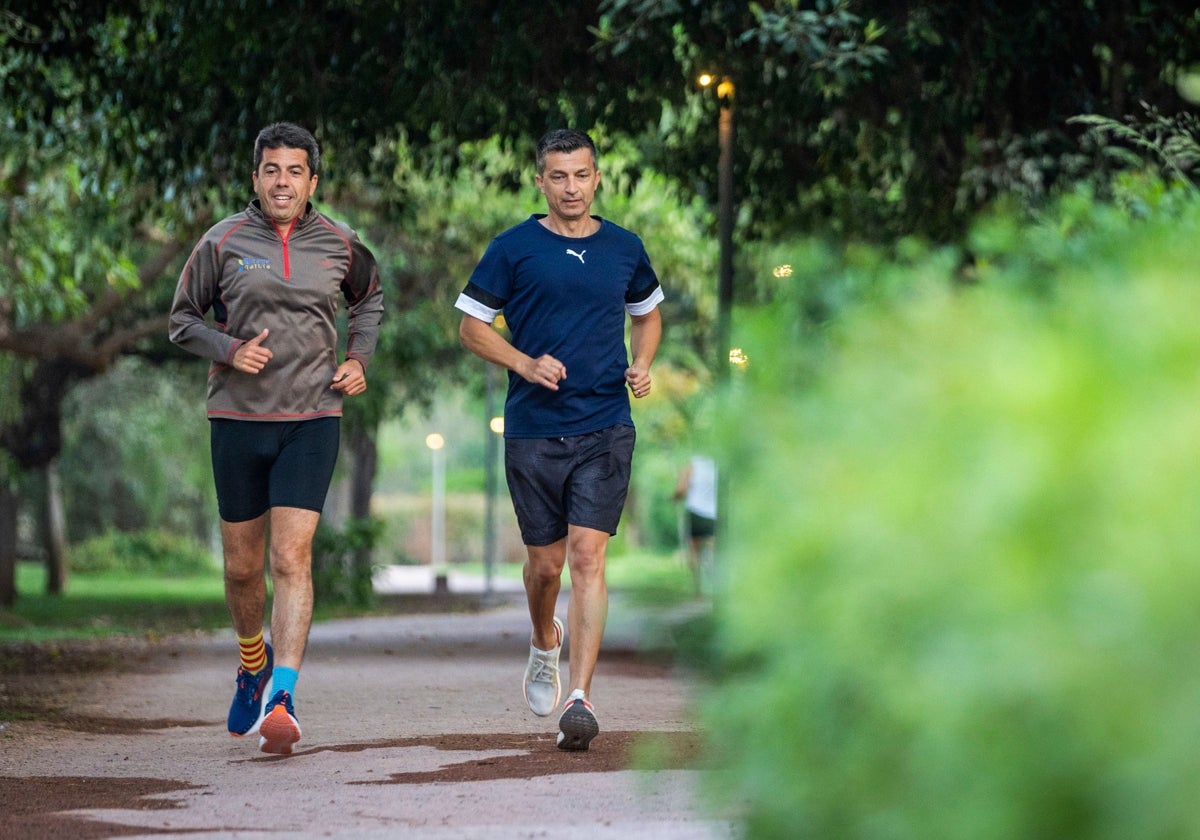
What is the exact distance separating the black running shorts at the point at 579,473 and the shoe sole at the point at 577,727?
2.65 feet

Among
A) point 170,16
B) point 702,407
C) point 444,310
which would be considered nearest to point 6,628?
point 444,310

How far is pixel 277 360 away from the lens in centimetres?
720

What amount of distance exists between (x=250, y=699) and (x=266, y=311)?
5.62ft

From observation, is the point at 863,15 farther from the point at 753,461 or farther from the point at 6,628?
the point at 6,628

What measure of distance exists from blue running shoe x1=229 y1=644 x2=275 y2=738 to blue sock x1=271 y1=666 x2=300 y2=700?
1.90 feet

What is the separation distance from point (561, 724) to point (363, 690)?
13.3 feet

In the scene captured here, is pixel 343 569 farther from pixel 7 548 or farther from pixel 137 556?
pixel 137 556

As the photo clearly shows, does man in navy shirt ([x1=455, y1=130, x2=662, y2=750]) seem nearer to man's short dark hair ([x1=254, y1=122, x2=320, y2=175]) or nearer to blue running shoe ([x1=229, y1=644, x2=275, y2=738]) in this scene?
man's short dark hair ([x1=254, y1=122, x2=320, y2=175])

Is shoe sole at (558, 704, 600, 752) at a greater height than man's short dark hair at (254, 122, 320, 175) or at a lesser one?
lesser

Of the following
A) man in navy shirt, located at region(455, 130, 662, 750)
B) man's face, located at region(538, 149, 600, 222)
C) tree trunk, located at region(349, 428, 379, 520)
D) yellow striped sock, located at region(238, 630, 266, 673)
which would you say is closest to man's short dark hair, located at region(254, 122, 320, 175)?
man in navy shirt, located at region(455, 130, 662, 750)

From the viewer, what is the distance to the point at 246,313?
23.7 ft

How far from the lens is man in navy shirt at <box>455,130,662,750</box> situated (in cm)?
700

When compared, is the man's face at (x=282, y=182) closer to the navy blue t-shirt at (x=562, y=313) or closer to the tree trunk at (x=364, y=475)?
the navy blue t-shirt at (x=562, y=313)

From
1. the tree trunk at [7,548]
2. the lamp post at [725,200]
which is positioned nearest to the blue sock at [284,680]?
the lamp post at [725,200]
